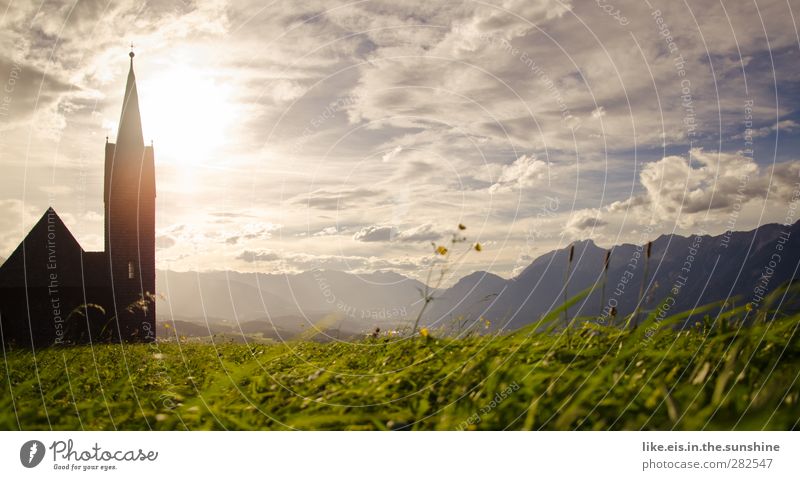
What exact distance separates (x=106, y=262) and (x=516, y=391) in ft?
220

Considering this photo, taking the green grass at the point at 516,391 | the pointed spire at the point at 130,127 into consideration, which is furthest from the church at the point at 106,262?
the green grass at the point at 516,391

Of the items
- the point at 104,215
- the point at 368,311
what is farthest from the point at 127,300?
the point at 368,311

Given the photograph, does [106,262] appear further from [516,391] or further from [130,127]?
[516,391]

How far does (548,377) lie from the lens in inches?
165

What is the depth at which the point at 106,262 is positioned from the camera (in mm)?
62906

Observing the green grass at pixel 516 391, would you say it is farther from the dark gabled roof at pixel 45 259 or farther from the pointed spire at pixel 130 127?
the dark gabled roof at pixel 45 259

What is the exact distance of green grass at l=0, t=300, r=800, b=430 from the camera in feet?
12.6

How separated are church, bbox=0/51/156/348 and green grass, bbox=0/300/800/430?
46514 millimetres

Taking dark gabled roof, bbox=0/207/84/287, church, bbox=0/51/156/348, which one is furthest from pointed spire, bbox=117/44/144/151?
dark gabled roof, bbox=0/207/84/287

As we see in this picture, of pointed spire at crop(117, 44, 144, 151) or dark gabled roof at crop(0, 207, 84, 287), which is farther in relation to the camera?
pointed spire at crop(117, 44, 144, 151)

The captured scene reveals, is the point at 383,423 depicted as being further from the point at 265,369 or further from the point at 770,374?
the point at 770,374

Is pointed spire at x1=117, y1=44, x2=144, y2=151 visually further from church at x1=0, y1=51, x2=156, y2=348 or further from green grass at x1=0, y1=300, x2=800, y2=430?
green grass at x1=0, y1=300, x2=800, y2=430

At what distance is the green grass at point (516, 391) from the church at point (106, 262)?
46.5 meters
